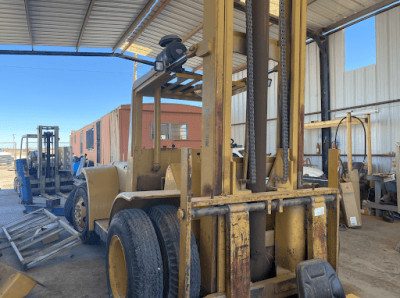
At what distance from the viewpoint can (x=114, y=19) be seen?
9445mm

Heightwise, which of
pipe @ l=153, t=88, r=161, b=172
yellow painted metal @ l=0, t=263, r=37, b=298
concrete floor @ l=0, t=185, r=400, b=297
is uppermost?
pipe @ l=153, t=88, r=161, b=172

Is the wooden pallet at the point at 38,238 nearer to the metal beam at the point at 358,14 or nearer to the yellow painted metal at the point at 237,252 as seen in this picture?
the yellow painted metal at the point at 237,252

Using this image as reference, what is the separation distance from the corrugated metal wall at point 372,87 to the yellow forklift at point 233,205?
7.95m

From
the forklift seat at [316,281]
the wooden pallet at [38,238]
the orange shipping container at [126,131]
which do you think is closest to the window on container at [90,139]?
the orange shipping container at [126,131]

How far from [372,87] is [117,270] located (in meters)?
9.95

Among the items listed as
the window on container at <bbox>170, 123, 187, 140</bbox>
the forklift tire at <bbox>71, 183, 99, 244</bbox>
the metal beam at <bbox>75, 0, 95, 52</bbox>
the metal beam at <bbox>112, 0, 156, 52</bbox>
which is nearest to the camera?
the forklift tire at <bbox>71, 183, 99, 244</bbox>

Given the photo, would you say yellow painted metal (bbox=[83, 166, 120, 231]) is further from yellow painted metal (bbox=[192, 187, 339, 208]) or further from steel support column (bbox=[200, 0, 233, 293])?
yellow painted metal (bbox=[192, 187, 339, 208])

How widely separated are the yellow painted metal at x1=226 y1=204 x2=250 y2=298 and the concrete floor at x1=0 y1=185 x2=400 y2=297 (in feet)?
6.15

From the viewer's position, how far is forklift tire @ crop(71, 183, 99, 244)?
15.4 ft

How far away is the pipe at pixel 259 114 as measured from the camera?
8.51 ft

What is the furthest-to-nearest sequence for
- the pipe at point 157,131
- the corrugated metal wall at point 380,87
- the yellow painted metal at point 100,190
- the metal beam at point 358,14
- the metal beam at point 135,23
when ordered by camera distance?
the corrugated metal wall at point 380,87, the metal beam at point 358,14, the metal beam at point 135,23, the yellow painted metal at point 100,190, the pipe at point 157,131

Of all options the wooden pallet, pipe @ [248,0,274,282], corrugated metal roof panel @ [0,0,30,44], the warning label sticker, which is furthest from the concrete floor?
corrugated metal roof panel @ [0,0,30,44]

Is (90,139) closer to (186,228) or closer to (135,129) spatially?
(135,129)

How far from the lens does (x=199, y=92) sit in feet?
11.5
